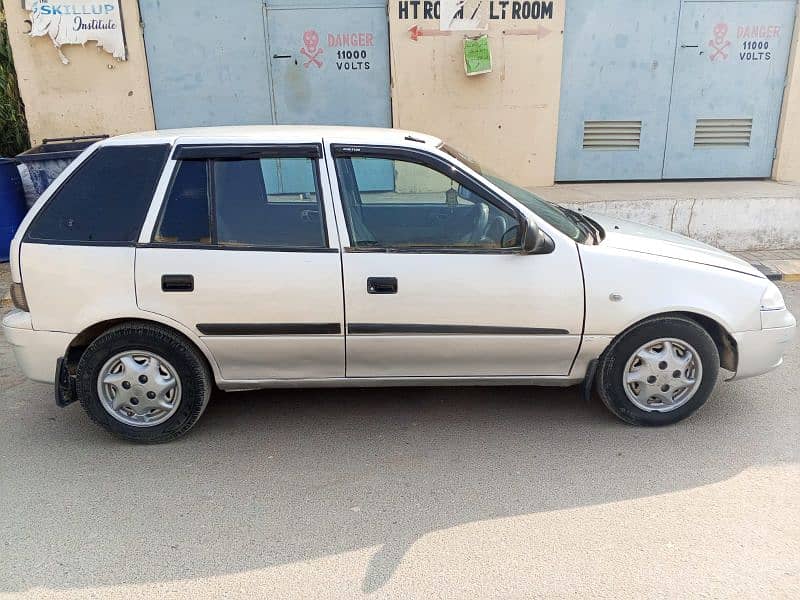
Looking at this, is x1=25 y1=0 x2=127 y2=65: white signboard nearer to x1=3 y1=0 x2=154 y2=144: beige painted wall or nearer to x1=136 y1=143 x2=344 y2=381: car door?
x1=3 y1=0 x2=154 y2=144: beige painted wall

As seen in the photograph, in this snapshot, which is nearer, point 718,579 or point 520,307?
point 718,579

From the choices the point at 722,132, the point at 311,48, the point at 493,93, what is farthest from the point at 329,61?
the point at 722,132

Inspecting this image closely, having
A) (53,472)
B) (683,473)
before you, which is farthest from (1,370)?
(683,473)

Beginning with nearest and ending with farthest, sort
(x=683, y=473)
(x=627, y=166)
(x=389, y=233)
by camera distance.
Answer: (x=683, y=473) → (x=389, y=233) → (x=627, y=166)

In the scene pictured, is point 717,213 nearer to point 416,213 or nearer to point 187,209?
point 416,213

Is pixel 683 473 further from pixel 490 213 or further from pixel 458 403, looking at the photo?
pixel 490 213

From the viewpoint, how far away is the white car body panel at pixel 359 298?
340cm

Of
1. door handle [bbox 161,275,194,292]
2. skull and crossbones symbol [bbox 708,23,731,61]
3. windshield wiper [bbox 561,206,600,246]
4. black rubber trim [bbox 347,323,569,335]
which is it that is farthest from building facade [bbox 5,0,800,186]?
black rubber trim [bbox 347,323,569,335]

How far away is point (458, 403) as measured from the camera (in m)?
4.09

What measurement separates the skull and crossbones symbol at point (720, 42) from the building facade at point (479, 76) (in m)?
0.01

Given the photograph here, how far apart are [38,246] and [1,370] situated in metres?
1.75

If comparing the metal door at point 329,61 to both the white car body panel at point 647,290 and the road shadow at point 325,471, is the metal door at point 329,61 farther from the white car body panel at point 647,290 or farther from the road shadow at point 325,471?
the white car body panel at point 647,290

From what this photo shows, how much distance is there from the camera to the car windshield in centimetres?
366

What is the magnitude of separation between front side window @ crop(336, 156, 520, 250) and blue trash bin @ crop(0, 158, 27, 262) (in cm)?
494
